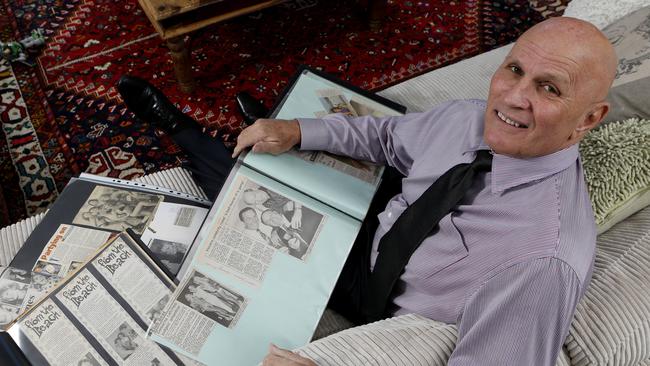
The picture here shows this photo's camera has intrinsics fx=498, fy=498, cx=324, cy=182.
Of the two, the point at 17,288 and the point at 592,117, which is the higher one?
the point at 592,117

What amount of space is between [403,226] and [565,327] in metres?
0.39

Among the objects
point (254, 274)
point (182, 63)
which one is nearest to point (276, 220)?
point (254, 274)

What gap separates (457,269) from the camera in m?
0.99

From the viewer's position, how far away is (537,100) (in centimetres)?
90

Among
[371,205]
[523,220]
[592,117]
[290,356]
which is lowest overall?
[371,205]

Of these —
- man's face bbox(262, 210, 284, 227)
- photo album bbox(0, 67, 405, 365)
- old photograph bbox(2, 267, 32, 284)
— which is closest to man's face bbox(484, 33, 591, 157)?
photo album bbox(0, 67, 405, 365)

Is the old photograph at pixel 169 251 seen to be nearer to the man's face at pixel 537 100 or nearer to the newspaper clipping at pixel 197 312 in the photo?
the newspaper clipping at pixel 197 312

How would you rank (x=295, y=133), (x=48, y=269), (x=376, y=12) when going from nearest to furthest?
(x=48, y=269)
(x=295, y=133)
(x=376, y=12)

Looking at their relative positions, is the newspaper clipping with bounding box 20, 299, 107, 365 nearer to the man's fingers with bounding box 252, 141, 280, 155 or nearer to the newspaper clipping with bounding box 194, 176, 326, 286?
the newspaper clipping with bounding box 194, 176, 326, 286

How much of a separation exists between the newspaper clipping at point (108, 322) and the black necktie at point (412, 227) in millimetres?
467

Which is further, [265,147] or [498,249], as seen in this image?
[265,147]

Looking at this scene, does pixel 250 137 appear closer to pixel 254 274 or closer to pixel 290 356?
pixel 254 274

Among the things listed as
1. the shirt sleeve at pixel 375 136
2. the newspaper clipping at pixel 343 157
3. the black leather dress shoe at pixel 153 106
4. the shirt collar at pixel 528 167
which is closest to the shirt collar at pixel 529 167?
the shirt collar at pixel 528 167

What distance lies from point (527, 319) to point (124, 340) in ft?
2.60
